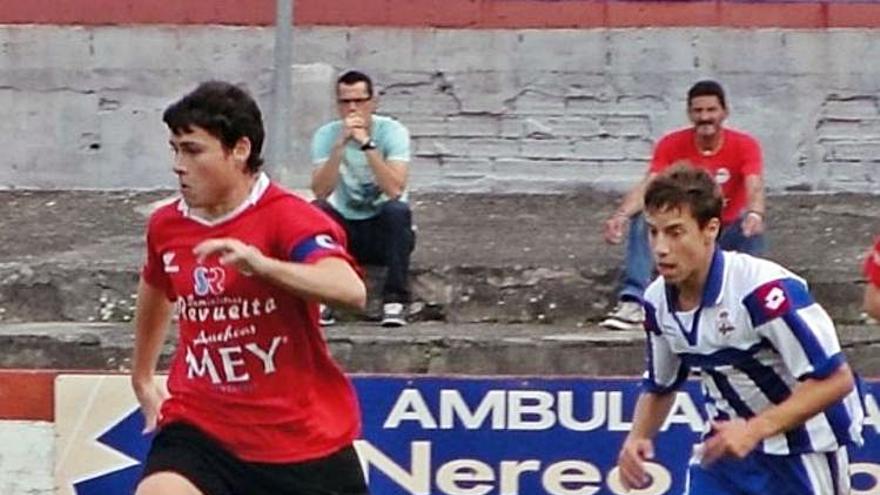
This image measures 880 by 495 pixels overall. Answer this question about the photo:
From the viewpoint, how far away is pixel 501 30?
14.2m

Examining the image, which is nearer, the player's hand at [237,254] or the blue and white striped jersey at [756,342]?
the player's hand at [237,254]

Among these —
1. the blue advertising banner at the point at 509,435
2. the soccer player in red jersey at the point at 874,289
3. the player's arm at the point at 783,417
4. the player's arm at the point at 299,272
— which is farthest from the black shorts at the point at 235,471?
the blue advertising banner at the point at 509,435

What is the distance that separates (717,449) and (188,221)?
1.54 meters

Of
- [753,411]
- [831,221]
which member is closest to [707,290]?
[753,411]

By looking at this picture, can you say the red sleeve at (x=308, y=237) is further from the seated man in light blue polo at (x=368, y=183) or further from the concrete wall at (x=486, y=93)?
the concrete wall at (x=486, y=93)

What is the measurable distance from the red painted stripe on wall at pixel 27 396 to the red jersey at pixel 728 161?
3497 millimetres

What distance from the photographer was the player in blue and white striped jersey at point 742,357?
230 inches

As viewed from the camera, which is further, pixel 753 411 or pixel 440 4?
pixel 440 4

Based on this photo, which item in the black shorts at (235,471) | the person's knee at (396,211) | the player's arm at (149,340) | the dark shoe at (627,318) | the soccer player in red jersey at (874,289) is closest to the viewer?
the black shorts at (235,471)

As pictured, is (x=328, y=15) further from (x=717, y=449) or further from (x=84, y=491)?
(x=717, y=449)

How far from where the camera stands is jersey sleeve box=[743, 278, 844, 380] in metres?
5.84

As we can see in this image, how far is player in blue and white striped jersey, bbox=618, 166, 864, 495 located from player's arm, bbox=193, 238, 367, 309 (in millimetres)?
804

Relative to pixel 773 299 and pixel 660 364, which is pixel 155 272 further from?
pixel 773 299

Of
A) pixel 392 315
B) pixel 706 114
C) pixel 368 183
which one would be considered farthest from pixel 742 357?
pixel 392 315
